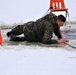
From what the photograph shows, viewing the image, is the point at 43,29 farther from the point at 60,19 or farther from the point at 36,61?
the point at 36,61

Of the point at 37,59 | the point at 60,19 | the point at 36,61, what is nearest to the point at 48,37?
the point at 60,19

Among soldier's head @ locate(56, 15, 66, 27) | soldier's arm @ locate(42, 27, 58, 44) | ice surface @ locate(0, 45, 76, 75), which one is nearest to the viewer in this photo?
ice surface @ locate(0, 45, 76, 75)

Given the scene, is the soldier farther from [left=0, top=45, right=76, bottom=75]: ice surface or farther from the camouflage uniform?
[left=0, top=45, right=76, bottom=75]: ice surface

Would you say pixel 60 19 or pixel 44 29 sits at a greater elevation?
pixel 60 19

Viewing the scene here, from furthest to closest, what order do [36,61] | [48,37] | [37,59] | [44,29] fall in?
[44,29] < [48,37] < [37,59] < [36,61]

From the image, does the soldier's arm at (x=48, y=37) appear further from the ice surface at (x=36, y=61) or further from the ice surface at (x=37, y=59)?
the ice surface at (x=36, y=61)

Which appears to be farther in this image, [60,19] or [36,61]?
[60,19]

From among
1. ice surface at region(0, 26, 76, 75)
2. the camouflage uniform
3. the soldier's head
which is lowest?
ice surface at region(0, 26, 76, 75)

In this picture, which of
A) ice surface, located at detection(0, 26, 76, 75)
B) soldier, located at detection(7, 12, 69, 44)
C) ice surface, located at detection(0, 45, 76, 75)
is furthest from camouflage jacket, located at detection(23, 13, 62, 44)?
ice surface, located at detection(0, 45, 76, 75)

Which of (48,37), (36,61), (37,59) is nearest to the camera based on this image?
(36,61)

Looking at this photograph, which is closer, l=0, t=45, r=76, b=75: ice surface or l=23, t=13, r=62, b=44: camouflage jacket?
l=0, t=45, r=76, b=75: ice surface

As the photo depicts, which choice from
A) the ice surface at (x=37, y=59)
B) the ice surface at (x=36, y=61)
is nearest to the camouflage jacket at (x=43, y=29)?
the ice surface at (x=37, y=59)

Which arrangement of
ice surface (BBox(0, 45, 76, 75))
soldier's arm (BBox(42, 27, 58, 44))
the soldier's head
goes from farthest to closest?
1. the soldier's head
2. soldier's arm (BBox(42, 27, 58, 44))
3. ice surface (BBox(0, 45, 76, 75))

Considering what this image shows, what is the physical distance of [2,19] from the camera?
9.55 m
